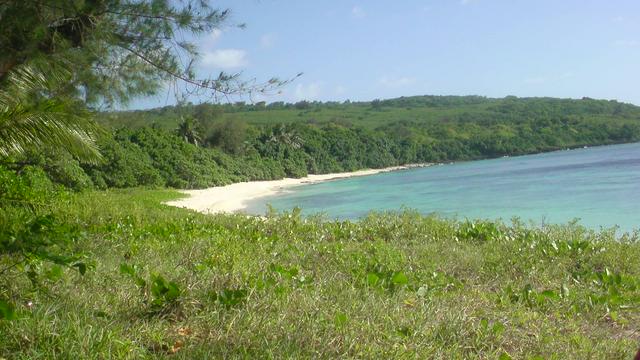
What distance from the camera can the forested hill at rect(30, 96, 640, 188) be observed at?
108ft

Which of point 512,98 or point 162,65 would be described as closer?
point 162,65

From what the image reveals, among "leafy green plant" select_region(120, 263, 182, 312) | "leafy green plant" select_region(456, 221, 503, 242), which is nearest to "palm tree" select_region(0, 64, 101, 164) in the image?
"leafy green plant" select_region(120, 263, 182, 312)

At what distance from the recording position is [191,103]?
20.0 ft

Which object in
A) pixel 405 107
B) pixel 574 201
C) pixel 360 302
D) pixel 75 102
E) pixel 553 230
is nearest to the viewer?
pixel 360 302

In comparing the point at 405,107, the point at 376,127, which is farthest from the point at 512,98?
the point at 376,127

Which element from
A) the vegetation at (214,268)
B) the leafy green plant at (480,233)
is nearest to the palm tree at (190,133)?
the vegetation at (214,268)

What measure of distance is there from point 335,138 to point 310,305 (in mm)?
66391

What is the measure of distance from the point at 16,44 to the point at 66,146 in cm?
112

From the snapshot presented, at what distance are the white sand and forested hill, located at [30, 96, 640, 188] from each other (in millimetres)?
1243

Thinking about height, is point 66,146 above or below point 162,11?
below

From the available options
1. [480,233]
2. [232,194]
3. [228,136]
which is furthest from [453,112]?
[480,233]

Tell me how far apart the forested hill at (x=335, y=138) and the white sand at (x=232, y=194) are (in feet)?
4.08

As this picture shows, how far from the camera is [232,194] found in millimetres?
37875

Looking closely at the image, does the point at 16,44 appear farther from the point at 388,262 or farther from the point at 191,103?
the point at 388,262
